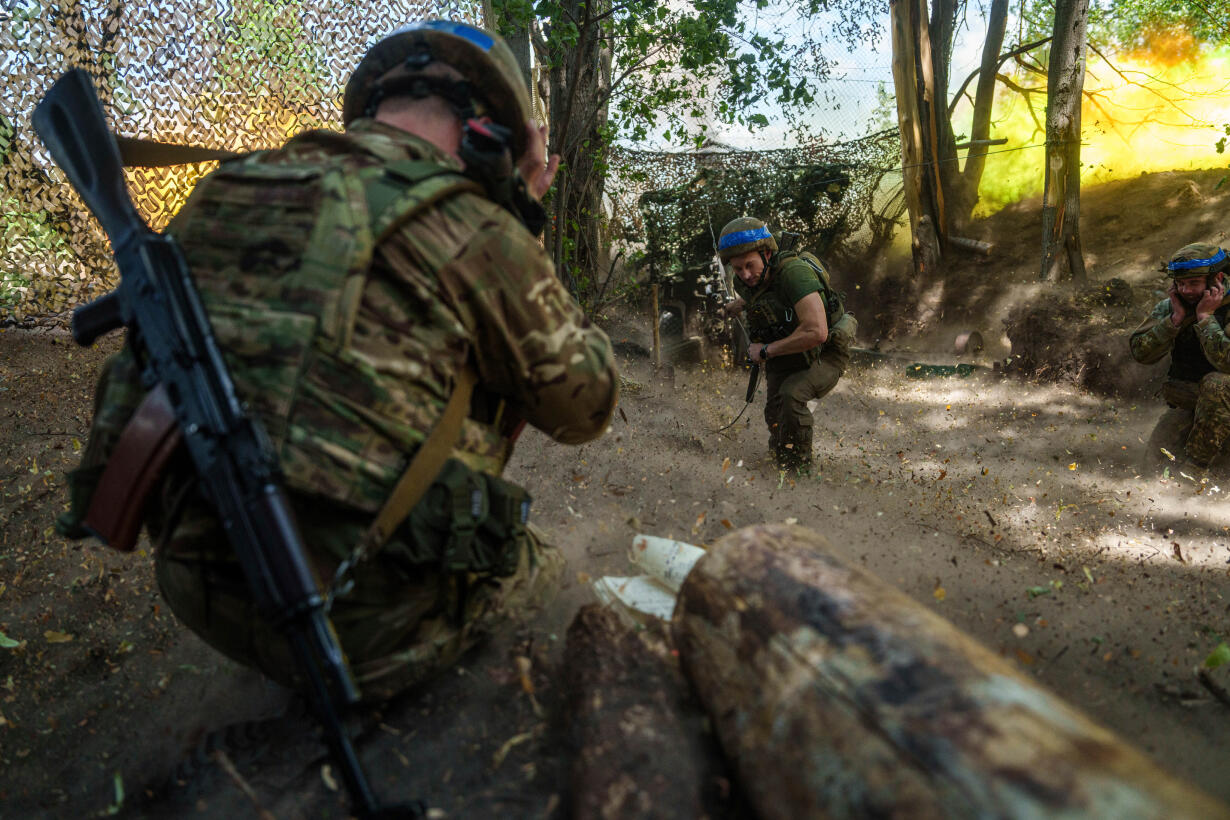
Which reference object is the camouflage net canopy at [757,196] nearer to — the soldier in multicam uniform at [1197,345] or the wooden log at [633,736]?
the soldier in multicam uniform at [1197,345]

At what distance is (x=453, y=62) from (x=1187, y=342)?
214 inches

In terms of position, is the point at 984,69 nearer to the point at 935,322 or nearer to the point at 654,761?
the point at 935,322

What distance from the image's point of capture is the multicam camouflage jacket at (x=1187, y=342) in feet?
15.4

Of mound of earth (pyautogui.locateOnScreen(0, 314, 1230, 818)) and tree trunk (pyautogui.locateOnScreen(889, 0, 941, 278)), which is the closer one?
mound of earth (pyautogui.locateOnScreen(0, 314, 1230, 818))

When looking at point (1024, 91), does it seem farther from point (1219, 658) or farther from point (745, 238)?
point (1219, 658)

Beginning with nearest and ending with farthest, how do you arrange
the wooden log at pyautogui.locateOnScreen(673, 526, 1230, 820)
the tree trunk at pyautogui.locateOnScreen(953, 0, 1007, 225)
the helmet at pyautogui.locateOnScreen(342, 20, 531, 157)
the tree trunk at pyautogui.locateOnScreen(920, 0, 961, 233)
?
the wooden log at pyautogui.locateOnScreen(673, 526, 1230, 820)
the helmet at pyautogui.locateOnScreen(342, 20, 531, 157)
the tree trunk at pyautogui.locateOnScreen(920, 0, 961, 233)
the tree trunk at pyautogui.locateOnScreen(953, 0, 1007, 225)

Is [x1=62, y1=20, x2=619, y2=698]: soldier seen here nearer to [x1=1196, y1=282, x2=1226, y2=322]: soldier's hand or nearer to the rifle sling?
the rifle sling

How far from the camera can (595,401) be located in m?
2.13

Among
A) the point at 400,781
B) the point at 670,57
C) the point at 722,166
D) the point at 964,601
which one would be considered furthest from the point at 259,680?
the point at 722,166

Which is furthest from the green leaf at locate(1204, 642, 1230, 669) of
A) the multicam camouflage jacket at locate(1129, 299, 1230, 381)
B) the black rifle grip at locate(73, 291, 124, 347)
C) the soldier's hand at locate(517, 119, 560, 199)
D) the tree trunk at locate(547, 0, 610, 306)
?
the tree trunk at locate(547, 0, 610, 306)

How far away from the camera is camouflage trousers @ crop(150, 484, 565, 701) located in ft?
5.65

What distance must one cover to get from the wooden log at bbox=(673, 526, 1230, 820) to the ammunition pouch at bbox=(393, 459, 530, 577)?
564 mm

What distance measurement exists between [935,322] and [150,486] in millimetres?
9960

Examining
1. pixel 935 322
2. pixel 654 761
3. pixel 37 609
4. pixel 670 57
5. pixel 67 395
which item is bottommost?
pixel 935 322
